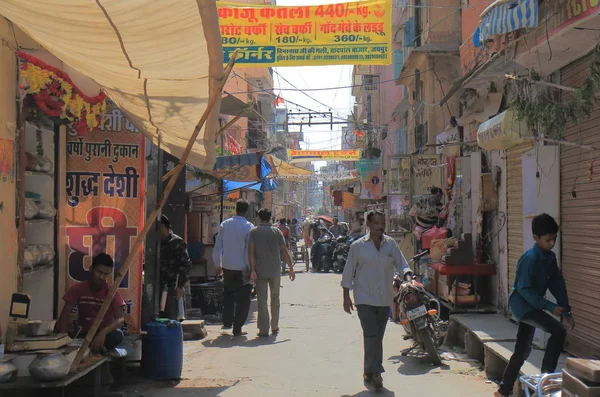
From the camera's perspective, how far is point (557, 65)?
26.5 ft

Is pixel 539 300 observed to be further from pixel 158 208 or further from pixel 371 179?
pixel 371 179

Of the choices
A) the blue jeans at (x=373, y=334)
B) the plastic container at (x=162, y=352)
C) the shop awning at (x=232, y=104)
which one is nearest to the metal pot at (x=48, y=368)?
the plastic container at (x=162, y=352)

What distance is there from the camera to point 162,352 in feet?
24.3

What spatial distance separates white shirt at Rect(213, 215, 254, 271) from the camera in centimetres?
1066

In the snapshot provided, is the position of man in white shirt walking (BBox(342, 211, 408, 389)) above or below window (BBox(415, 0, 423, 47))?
below

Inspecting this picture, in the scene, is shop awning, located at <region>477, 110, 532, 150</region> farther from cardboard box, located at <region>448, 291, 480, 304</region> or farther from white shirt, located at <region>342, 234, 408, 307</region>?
cardboard box, located at <region>448, 291, 480, 304</region>

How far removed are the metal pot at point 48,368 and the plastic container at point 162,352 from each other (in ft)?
7.01

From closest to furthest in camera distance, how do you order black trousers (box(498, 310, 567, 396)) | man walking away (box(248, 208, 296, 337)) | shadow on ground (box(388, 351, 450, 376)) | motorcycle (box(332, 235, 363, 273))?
black trousers (box(498, 310, 567, 396)) < shadow on ground (box(388, 351, 450, 376)) < man walking away (box(248, 208, 296, 337)) < motorcycle (box(332, 235, 363, 273))

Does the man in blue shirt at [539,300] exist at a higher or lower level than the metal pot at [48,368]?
higher

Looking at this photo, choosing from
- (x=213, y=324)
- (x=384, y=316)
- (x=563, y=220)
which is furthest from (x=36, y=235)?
(x=563, y=220)

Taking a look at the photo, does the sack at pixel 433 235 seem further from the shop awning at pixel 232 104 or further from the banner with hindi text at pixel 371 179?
the banner with hindi text at pixel 371 179

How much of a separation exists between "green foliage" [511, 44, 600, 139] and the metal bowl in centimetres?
502

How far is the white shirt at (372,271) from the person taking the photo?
7242mm

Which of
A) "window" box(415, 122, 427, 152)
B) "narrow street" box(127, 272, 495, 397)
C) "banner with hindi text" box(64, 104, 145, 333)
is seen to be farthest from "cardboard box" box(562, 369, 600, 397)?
"window" box(415, 122, 427, 152)
